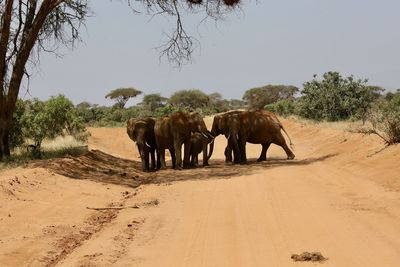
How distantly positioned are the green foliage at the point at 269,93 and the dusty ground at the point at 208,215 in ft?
185

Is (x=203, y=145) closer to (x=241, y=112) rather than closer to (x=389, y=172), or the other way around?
(x=241, y=112)

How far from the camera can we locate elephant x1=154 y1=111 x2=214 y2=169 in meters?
17.7

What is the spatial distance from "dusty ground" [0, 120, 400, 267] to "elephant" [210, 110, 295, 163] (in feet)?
11.4

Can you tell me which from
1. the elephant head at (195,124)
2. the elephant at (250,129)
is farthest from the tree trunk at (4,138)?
the elephant at (250,129)

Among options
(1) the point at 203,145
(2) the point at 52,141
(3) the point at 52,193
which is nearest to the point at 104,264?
(3) the point at 52,193

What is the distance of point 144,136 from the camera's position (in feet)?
61.6

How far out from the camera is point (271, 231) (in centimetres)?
748

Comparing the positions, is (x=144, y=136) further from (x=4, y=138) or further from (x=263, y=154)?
(x=4, y=138)

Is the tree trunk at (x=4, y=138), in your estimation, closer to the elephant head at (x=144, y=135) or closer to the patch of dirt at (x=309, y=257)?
the elephant head at (x=144, y=135)

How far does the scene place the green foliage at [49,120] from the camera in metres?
21.4

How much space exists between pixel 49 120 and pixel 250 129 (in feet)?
30.0

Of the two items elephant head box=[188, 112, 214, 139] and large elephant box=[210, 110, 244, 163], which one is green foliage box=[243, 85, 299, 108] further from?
elephant head box=[188, 112, 214, 139]

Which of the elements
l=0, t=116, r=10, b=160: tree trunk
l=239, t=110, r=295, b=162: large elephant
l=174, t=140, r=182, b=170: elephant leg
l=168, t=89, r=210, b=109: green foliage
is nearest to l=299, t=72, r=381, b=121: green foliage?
l=239, t=110, r=295, b=162: large elephant

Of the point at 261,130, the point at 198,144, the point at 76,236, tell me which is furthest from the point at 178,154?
the point at 76,236
